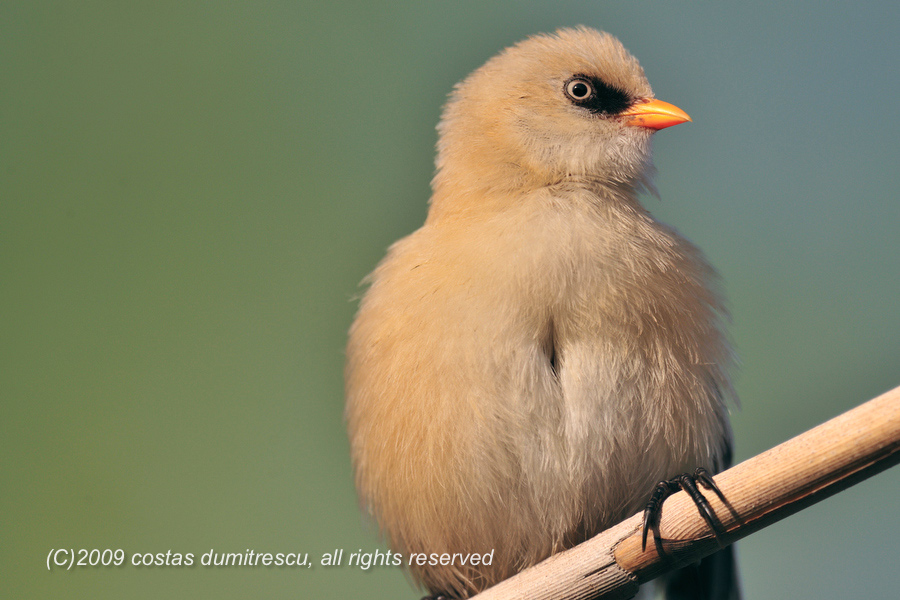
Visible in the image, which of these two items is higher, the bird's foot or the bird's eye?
the bird's eye

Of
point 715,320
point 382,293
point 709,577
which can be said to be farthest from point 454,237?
point 709,577

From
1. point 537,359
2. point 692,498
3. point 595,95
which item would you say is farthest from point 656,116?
point 692,498

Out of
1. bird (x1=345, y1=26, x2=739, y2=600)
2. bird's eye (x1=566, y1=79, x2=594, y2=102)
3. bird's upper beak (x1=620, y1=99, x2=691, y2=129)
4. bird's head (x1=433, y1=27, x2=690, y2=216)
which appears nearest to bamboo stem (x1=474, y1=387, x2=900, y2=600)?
bird (x1=345, y1=26, x2=739, y2=600)

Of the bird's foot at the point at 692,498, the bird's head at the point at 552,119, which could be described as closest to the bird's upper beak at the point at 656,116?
the bird's head at the point at 552,119

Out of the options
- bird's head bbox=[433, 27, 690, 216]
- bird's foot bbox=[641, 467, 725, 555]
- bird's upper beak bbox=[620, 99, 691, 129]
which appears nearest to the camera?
bird's foot bbox=[641, 467, 725, 555]

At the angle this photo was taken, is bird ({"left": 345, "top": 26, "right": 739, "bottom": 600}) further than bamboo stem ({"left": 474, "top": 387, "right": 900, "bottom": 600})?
Yes

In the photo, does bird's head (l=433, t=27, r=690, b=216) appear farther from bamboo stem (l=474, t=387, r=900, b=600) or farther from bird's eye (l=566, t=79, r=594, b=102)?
bamboo stem (l=474, t=387, r=900, b=600)

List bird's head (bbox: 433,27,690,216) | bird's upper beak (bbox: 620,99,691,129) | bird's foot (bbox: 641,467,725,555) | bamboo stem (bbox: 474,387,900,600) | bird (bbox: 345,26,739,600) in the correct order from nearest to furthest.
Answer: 1. bamboo stem (bbox: 474,387,900,600)
2. bird's foot (bbox: 641,467,725,555)
3. bird (bbox: 345,26,739,600)
4. bird's head (bbox: 433,27,690,216)
5. bird's upper beak (bbox: 620,99,691,129)

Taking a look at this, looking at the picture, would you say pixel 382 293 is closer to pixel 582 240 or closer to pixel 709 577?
pixel 582 240

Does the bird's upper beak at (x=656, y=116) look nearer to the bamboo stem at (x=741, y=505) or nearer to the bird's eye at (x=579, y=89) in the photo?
the bird's eye at (x=579, y=89)
